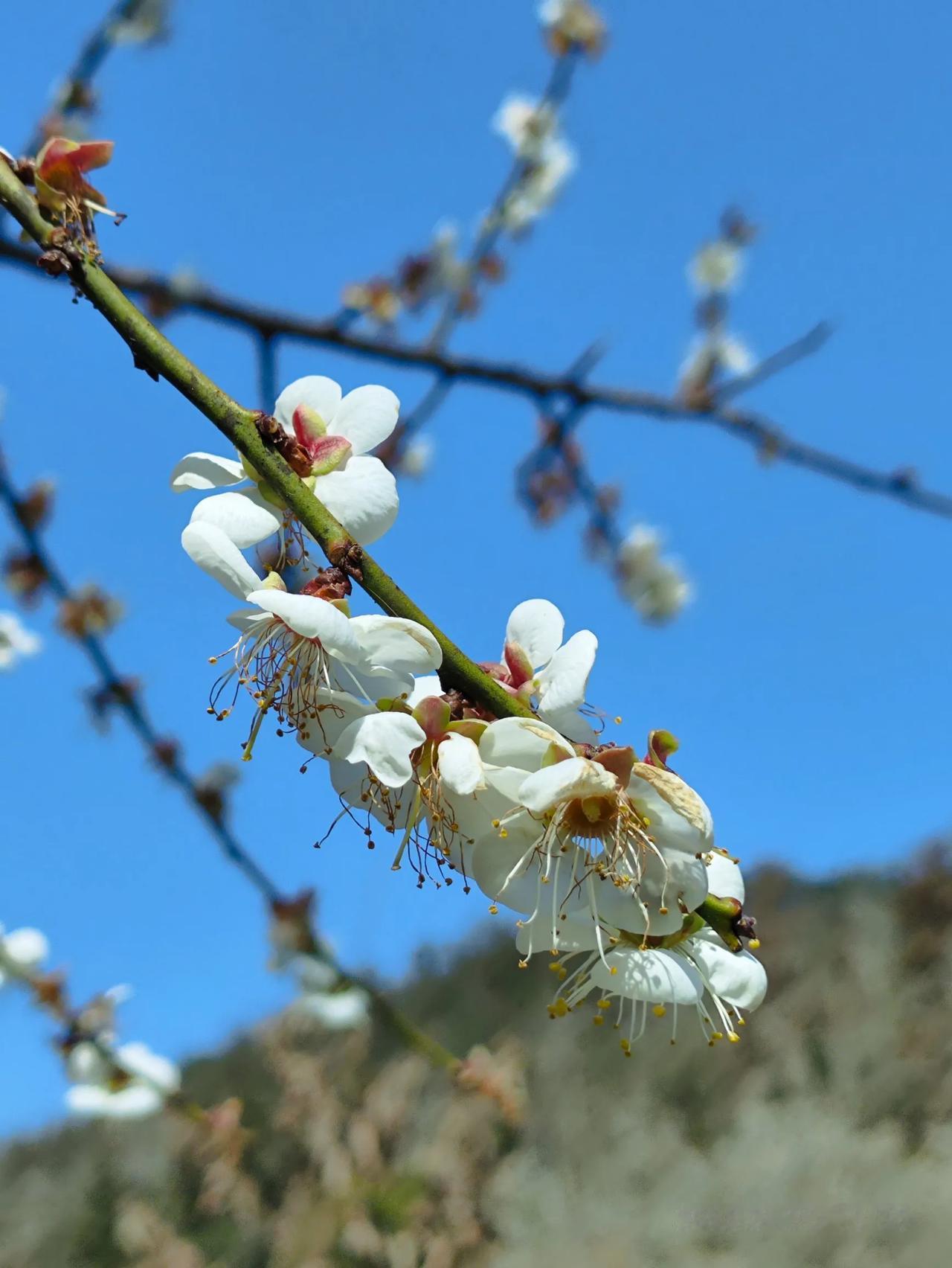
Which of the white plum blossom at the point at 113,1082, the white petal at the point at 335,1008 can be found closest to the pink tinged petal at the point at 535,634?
the white plum blossom at the point at 113,1082

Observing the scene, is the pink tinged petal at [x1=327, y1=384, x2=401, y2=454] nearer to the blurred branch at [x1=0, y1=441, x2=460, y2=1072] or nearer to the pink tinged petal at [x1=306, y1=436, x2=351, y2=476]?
the pink tinged petal at [x1=306, y1=436, x2=351, y2=476]

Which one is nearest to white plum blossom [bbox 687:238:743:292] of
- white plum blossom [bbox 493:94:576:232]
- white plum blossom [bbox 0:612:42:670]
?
white plum blossom [bbox 493:94:576:232]

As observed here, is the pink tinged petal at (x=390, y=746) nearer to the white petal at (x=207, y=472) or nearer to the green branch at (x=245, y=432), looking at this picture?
the green branch at (x=245, y=432)

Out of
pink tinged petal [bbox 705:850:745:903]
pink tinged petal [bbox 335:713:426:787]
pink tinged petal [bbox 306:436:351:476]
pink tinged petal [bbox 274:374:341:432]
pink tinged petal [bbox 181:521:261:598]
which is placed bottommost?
pink tinged petal [bbox 335:713:426:787]

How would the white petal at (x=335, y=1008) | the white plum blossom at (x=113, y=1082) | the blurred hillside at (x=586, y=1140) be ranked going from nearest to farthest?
the white plum blossom at (x=113, y=1082)
the white petal at (x=335, y=1008)
the blurred hillside at (x=586, y=1140)

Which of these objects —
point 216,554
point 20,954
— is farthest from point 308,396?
point 20,954

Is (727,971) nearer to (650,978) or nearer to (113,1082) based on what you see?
(650,978)

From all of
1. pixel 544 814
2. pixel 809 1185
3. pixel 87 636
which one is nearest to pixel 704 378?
pixel 87 636
